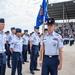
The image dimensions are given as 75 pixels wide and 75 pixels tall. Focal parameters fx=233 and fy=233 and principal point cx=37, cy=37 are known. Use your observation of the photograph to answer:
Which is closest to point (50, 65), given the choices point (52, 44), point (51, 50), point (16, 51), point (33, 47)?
point (51, 50)

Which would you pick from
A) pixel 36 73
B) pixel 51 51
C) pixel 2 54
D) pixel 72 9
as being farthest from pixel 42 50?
pixel 72 9

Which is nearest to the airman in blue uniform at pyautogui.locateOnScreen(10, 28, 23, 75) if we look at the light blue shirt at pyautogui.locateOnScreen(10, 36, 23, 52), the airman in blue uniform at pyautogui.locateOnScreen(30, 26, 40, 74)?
the light blue shirt at pyautogui.locateOnScreen(10, 36, 23, 52)

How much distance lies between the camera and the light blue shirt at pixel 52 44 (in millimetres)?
5340

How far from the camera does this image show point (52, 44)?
534 centimetres

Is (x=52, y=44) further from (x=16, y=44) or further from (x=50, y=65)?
(x=16, y=44)

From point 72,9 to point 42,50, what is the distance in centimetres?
2175

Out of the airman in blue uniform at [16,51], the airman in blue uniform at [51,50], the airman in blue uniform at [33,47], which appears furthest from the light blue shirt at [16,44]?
the airman in blue uniform at [51,50]

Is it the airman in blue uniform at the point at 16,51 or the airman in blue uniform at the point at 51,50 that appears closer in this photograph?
the airman in blue uniform at the point at 51,50

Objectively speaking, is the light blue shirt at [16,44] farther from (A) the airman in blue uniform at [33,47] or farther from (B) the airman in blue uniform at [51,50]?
(B) the airman in blue uniform at [51,50]

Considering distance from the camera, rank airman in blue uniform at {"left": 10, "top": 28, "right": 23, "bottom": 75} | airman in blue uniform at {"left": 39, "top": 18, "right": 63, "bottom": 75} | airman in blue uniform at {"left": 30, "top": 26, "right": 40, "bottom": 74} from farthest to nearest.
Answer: airman in blue uniform at {"left": 30, "top": 26, "right": 40, "bottom": 74} < airman in blue uniform at {"left": 10, "top": 28, "right": 23, "bottom": 75} < airman in blue uniform at {"left": 39, "top": 18, "right": 63, "bottom": 75}

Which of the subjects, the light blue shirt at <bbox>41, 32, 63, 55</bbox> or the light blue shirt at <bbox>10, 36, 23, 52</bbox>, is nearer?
the light blue shirt at <bbox>41, 32, 63, 55</bbox>

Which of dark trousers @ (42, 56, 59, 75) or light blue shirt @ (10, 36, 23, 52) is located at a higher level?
light blue shirt @ (10, 36, 23, 52)

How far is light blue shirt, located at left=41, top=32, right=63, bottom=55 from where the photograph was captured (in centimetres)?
534

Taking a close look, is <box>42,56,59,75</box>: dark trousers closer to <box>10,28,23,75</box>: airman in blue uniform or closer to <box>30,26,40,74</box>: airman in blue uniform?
<box>10,28,23,75</box>: airman in blue uniform
